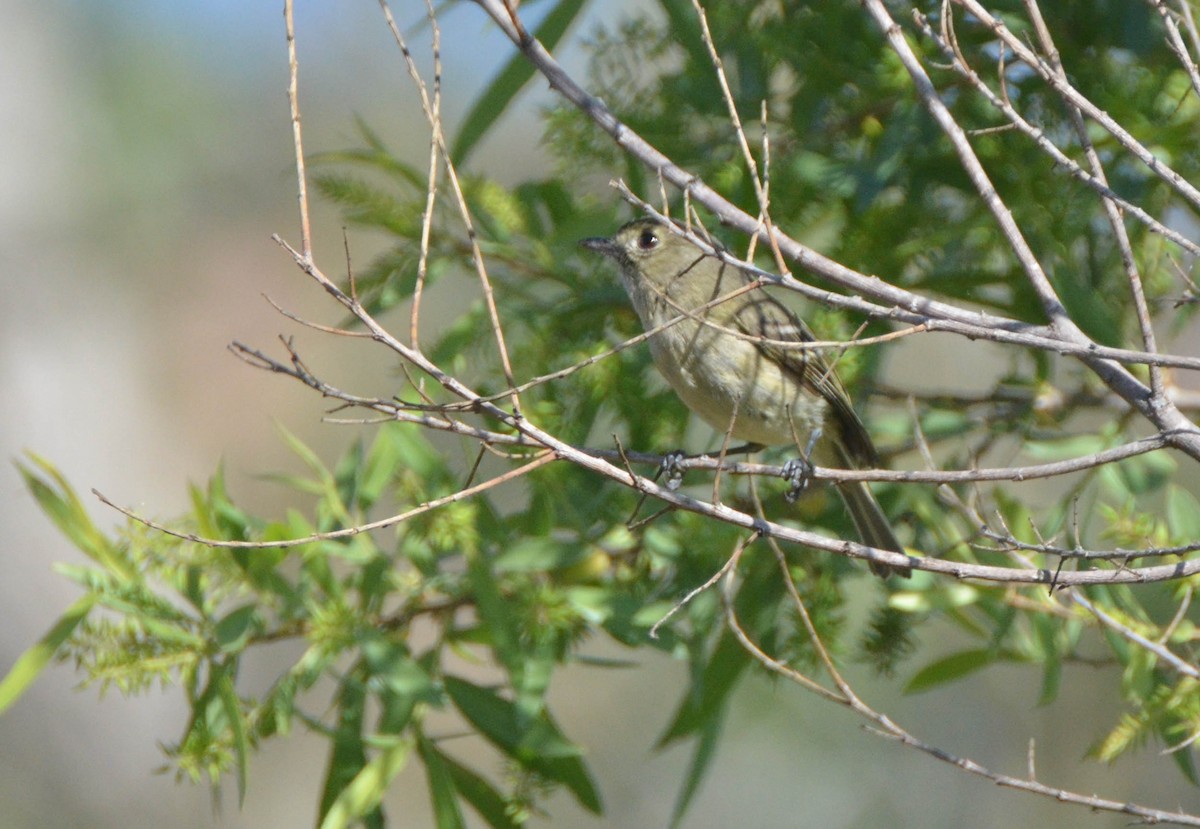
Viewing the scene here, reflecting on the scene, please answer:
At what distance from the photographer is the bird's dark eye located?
3.36 m

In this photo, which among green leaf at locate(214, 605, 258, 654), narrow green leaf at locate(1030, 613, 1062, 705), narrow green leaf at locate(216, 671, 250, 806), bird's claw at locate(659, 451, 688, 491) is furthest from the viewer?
narrow green leaf at locate(1030, 613, 1062, 705)

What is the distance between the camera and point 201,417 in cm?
880

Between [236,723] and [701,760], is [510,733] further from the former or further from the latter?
[236,723]

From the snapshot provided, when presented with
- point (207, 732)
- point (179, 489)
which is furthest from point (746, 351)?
point (179, 489)

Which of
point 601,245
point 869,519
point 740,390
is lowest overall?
point 869,519

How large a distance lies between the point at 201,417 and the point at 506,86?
21.2 feet

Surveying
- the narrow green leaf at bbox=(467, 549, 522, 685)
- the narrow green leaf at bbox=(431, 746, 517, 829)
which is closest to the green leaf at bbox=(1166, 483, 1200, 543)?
the narrow green leaf at bbox=(467, 549, 522, 685)

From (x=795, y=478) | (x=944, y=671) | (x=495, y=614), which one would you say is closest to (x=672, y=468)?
(x=795, y=478)

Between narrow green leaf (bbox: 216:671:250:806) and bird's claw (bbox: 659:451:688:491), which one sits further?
narrow green leaf (bbox: 216:671:250:806)

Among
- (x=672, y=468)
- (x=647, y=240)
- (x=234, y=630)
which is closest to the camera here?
(x=672, y=468)

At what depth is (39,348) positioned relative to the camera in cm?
782

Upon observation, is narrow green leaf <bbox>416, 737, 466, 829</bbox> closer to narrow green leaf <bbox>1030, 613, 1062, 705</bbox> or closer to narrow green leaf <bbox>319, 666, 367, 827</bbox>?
narrow green leaf <bbox>319, 666, 367, 827</bbox>

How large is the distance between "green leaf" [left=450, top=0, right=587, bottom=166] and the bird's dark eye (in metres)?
0.57

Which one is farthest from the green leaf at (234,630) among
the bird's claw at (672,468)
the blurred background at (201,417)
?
the blurred background at (201,417)
